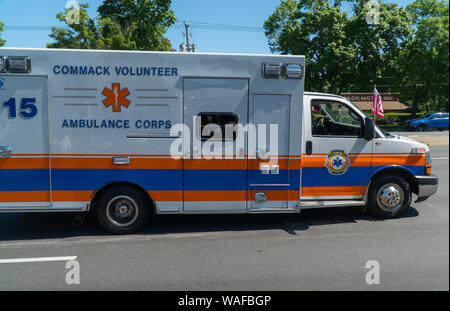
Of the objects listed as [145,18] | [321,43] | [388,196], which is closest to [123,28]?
[145,18]

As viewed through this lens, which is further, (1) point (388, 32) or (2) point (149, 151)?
(1) point (388, 32)

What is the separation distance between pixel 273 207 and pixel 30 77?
4.32 meters

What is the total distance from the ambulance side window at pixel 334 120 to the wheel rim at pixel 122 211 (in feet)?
11.2

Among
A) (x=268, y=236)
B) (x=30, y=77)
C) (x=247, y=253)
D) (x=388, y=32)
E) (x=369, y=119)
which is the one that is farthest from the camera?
(x=388, y=32)

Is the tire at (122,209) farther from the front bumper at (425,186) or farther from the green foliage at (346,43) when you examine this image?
the green foliage at (346,43)

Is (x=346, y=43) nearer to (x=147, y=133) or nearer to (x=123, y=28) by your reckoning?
(x=123, y=28)

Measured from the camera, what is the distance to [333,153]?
5.64m

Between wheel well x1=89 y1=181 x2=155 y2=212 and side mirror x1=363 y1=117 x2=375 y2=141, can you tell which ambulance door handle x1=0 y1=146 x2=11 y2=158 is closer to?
wheel well x1=89 y1=181 x2=155 y2=212

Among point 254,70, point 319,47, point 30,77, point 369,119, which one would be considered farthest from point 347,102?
point 319,47

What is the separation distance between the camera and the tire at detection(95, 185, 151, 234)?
5188 mm

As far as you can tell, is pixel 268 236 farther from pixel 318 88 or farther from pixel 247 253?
pixel 318 88

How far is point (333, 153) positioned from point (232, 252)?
2516 millimetres

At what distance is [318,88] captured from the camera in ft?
99.4

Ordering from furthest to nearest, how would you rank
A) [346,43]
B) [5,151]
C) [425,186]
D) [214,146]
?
[346,43], [425,186], [214,146], [5,151]
